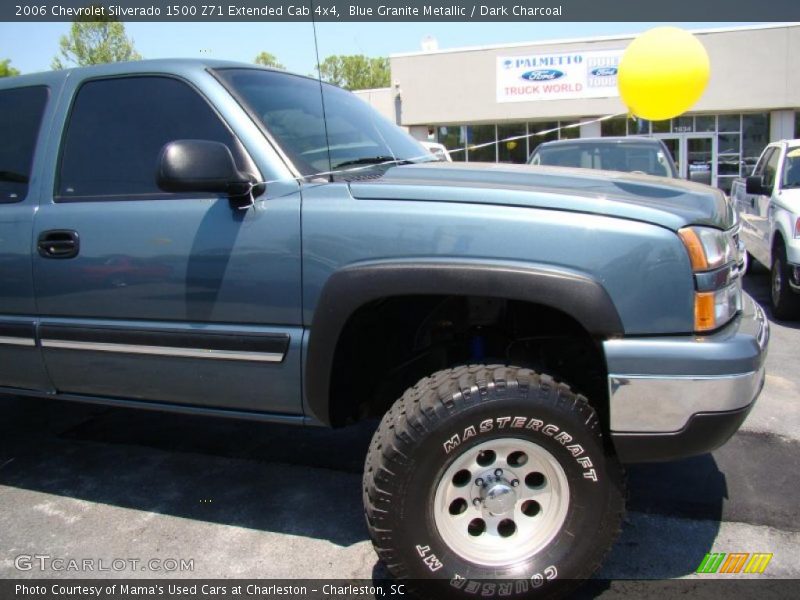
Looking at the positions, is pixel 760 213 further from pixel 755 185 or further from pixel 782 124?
pixel 782 124

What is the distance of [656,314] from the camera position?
2.08 m

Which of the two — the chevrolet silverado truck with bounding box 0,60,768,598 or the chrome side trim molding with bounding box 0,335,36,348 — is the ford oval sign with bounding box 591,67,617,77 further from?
Answer: the chrome side trim molding with bounding box 0,335,36,348

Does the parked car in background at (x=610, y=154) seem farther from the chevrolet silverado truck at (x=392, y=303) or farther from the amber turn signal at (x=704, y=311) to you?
the amber turn signal at (x=704, y=311)

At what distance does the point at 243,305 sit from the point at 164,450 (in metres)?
1.79

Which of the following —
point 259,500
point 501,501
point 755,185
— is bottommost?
point 259,500

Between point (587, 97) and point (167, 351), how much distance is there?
20483mm

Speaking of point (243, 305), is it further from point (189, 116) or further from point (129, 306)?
point (189, 116)

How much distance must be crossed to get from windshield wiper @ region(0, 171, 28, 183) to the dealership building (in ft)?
59.2

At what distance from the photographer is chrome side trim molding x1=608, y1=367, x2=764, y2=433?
6.76 ft

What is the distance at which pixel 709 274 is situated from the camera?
2.12 meters

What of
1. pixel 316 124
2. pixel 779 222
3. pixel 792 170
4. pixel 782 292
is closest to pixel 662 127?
pixel 792 170

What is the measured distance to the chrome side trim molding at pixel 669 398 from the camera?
206cm

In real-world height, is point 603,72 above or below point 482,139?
above

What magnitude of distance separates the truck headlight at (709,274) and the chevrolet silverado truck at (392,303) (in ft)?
0.04
